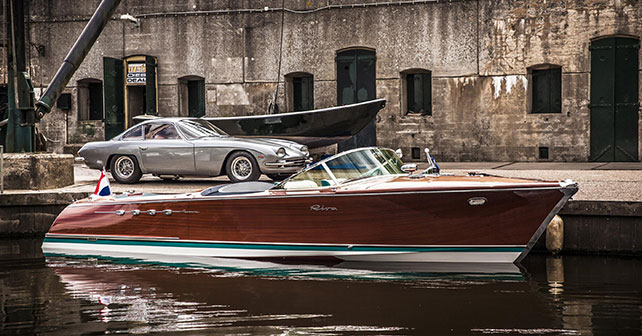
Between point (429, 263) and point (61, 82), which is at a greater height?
point (61, 82)

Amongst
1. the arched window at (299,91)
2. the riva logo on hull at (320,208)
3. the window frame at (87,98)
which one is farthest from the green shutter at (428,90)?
the riva logo on hull at (320,208)

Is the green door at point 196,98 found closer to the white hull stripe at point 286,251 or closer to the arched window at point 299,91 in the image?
the arched window at point 299,91

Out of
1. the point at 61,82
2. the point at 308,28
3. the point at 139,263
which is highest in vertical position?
the point at 308,28

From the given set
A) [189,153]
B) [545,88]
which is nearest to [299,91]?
[545,88]

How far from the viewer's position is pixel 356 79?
71.5ft

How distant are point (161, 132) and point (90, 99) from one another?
9.18 m

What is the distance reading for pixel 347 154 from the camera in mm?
10336

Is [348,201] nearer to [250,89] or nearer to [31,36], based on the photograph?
[250,89]

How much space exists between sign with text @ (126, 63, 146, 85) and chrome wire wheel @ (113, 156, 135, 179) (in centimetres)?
731

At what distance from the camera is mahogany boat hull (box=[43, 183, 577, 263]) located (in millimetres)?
9406

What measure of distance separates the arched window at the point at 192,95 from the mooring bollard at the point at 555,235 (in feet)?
44.8

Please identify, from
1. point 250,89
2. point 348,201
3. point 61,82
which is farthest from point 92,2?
point 348,201

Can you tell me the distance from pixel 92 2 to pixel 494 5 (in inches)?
415

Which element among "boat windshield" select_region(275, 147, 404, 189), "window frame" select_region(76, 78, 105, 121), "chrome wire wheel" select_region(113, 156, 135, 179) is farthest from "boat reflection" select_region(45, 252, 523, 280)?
"window frame" select_region(76, 78, 105, 121)
